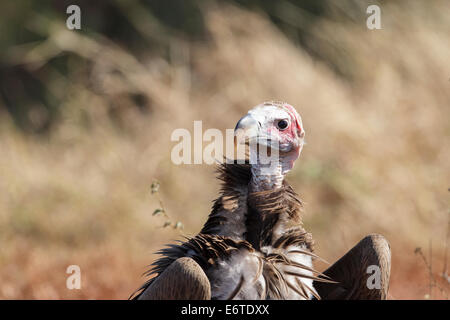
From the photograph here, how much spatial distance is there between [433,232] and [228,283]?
3336 mm

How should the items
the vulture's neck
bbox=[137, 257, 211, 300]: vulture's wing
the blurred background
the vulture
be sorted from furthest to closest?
the blurred background → the vulture's neck → the vulture → bbox=[137, 257, 211, 300]: vulture's wing

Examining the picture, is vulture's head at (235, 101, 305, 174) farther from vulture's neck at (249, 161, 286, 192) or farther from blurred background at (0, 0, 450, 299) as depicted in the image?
blurred background at (0, 0, 450, 299)

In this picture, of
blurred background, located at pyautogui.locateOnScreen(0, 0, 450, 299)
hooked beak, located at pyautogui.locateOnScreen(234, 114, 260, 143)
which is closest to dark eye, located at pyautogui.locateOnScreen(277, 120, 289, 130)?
hooked beak, located at pyautogui.locateOnScreen(234, 114, 260, 143)

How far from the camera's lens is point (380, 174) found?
6148 millimetres

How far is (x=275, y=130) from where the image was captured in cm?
311

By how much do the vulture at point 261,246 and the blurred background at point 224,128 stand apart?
1597 mm

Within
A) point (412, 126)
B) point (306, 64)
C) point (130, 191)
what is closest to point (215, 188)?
point (130, 191)

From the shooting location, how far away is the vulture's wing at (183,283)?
2.70m

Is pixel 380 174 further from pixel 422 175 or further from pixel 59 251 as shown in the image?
pixel 59 251

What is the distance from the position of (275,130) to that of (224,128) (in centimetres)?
409

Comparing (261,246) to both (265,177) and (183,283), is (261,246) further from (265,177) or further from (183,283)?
(183,283)

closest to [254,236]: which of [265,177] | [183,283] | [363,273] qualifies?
[265,177]

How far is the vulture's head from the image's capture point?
3004 millimetres

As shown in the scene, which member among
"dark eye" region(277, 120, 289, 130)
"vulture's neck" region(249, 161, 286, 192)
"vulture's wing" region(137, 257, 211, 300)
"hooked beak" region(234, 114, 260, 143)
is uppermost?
"dark eye" region(277, 120, 289, 130)
